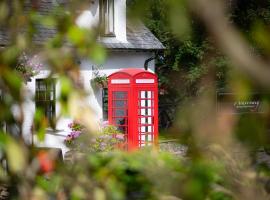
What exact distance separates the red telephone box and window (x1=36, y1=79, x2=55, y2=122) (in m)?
13.0

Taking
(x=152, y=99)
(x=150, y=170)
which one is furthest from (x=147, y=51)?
(x=150, y=170)

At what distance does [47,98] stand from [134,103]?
13.4 meters

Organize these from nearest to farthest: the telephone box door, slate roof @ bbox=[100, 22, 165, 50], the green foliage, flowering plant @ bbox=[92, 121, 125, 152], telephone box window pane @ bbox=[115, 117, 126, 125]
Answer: the green foliage, flowering plant @ bbox=[92, 121, 125, 152], the telephone box door, telephone box window pane @ bbox=[115, 117, 126, 125], slate roof @ bbox=[100, 22, 165, 50]

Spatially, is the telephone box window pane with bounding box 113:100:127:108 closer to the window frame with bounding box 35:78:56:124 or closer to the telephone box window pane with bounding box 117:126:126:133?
the telephone box window pane with bounding box 117:126:126:133

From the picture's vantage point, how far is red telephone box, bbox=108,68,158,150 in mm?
14812

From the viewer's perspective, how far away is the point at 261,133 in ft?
3.72

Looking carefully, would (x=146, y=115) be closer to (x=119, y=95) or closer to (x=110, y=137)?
(x=119, y=95)

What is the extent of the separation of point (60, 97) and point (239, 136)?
13.9 inches

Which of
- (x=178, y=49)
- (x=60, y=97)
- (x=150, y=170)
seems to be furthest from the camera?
(x=178, y=49)

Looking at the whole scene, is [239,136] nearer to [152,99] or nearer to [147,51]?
[152,99]

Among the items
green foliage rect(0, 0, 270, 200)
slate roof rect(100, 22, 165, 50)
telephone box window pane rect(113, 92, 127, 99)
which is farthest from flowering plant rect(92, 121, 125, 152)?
green foliage rect(0, 0, 270, 200)

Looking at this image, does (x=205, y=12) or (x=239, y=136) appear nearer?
(x=205, y=12)

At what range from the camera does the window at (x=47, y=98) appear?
4.66ft

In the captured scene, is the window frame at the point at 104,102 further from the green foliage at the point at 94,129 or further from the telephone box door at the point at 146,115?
the green foliage at the point at 94,129
